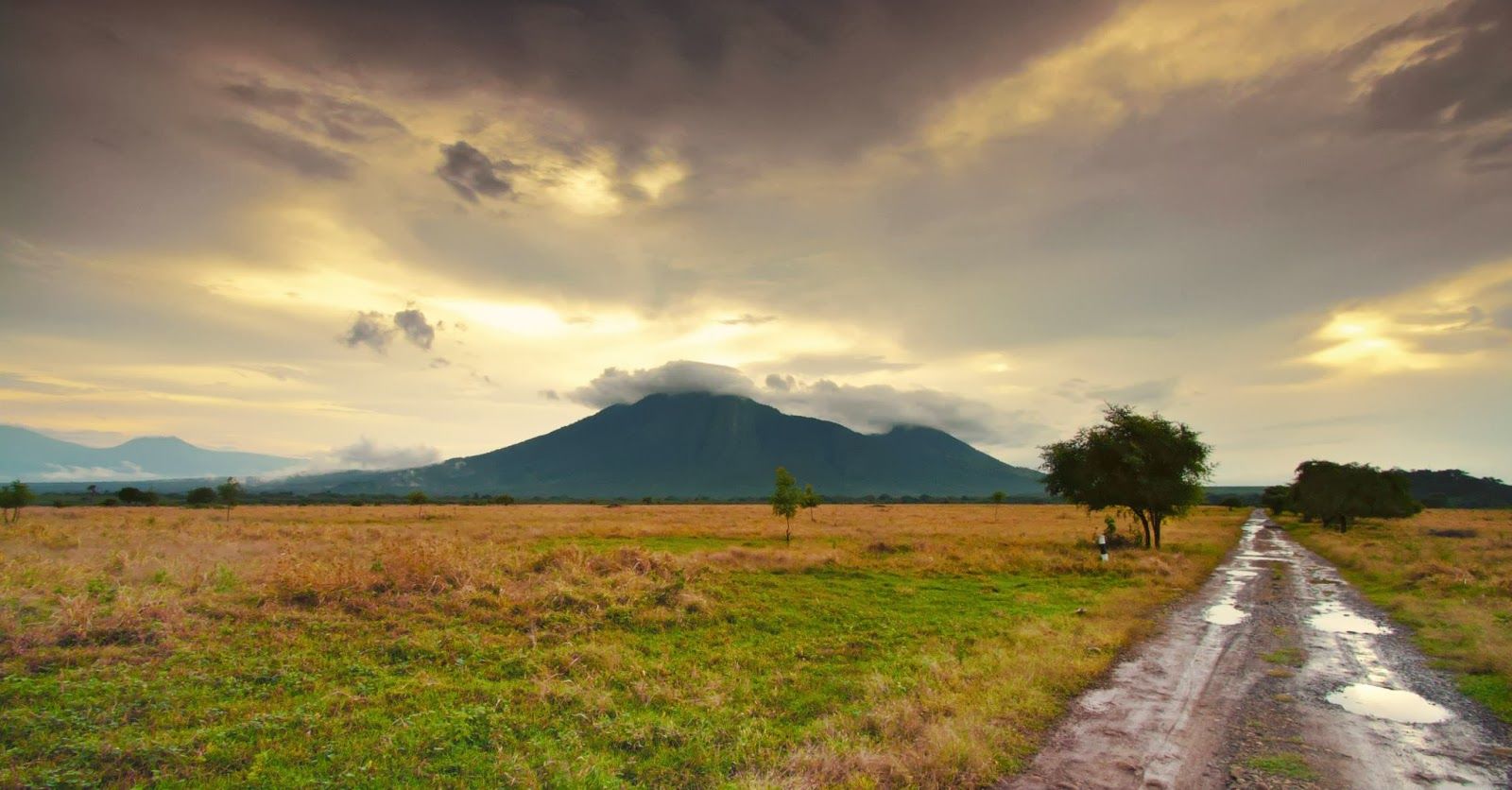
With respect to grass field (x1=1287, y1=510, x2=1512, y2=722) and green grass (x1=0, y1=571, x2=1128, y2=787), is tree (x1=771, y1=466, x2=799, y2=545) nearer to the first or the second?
green grass (x1=0, y1=571, x2=1128, y2=787)

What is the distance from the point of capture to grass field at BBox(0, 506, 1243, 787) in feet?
29.3

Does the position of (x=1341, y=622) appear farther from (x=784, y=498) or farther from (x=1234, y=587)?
(x=784, y=498)

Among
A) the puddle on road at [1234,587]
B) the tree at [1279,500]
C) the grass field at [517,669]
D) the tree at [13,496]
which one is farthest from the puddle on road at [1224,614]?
the tree at [1279,500]

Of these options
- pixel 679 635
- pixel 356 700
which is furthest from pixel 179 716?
pixel 679 635

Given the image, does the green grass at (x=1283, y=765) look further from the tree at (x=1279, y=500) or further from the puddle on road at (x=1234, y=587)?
the tree at (x=1279, y=500)

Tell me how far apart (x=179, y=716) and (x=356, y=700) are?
7.92 ft

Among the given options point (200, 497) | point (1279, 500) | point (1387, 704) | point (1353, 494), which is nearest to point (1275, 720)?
point (1387, 704)

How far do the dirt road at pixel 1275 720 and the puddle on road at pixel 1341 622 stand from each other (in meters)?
0.13

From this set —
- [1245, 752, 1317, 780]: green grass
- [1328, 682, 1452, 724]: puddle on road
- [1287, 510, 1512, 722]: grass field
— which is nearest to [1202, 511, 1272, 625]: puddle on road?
[1287, 510, 1512, 722]: grass field

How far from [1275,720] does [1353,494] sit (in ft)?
257

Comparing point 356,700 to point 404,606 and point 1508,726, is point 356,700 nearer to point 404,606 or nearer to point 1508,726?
point 404,606

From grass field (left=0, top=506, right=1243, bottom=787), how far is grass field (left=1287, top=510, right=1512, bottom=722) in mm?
6511

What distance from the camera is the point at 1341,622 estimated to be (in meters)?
19.8

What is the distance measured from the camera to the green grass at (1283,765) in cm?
864
